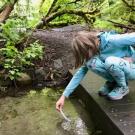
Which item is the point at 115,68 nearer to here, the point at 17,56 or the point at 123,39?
the point at 123,39

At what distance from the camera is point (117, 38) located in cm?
324

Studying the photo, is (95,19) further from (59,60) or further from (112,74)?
(112,74)

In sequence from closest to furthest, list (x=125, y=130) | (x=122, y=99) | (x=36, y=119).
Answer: (x=125, y=130), (x=122, y=99), (x=36, y=119)

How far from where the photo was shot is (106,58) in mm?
3320

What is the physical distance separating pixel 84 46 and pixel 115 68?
362mm

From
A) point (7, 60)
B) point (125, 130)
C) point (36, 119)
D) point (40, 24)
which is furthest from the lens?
point (40, 24)

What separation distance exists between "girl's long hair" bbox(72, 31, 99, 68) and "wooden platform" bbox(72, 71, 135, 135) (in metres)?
0.52

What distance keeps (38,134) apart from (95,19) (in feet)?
10.9

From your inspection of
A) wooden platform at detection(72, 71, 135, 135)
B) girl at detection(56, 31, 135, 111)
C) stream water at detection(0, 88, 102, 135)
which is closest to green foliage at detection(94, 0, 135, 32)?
wooden platform at detection(72, 71, 135, 135)

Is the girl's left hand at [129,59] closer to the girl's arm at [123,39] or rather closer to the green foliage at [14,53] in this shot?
the girl's arm at [123,39]

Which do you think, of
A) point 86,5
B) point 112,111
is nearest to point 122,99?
point 112,111

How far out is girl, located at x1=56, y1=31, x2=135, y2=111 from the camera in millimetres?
3186

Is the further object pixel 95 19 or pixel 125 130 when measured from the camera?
pixel 95 19

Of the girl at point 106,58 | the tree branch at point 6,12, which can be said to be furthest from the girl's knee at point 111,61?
the tree branch at point 6,12
